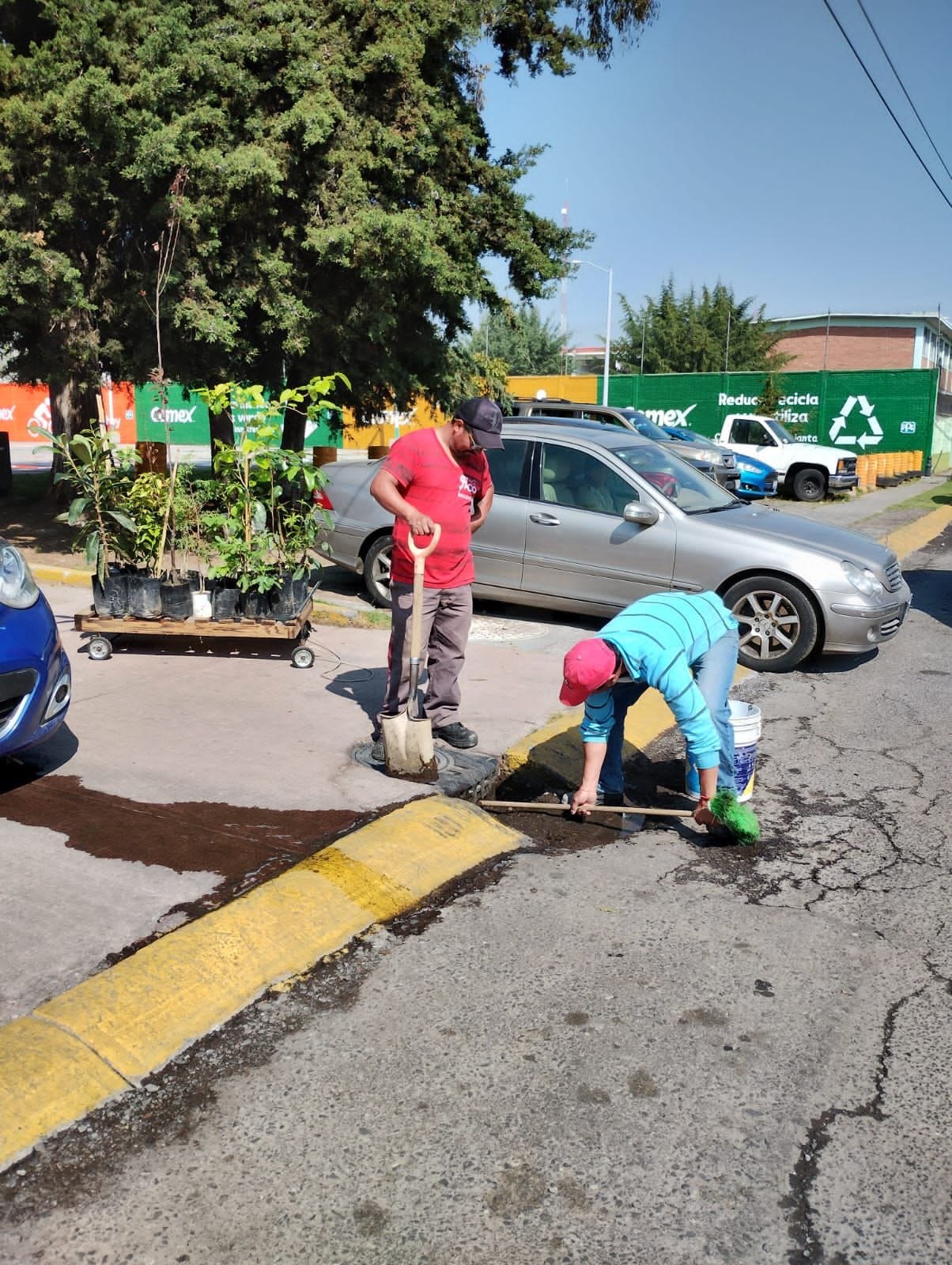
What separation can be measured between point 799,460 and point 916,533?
20.7 feet

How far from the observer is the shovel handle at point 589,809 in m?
4.51

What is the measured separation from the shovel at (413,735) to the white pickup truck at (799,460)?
19052 mm

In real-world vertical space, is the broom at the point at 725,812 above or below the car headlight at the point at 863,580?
below

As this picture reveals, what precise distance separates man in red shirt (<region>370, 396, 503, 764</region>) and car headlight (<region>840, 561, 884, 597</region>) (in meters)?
3.14

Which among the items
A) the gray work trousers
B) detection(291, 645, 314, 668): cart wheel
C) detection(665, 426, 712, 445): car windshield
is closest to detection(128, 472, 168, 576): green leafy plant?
detection(291, 645, 314, 668): cart wheel

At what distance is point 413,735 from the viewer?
4871mm

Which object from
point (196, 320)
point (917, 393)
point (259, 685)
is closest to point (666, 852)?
point (259, 685)

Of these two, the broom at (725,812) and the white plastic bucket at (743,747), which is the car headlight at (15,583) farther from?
the white plastic bucket at (743,747)

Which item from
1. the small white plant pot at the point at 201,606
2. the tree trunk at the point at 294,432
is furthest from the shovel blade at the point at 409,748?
the tree trunk at the point at 294,432

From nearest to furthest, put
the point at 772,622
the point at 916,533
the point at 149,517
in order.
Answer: the point at 149,517 < the point at 772,622 < the point at 916,533

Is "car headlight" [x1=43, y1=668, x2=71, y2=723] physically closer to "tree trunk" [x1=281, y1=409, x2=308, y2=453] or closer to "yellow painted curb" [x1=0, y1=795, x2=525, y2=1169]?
"yellow painted curb" [x1=0, y1=795, x2=525, y2=1169]

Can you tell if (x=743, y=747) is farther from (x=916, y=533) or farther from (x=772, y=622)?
(x=916, y=533)

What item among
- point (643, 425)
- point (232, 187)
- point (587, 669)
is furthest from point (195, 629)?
point (643, 425)

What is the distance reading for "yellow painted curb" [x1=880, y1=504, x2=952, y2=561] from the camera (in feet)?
49.1
